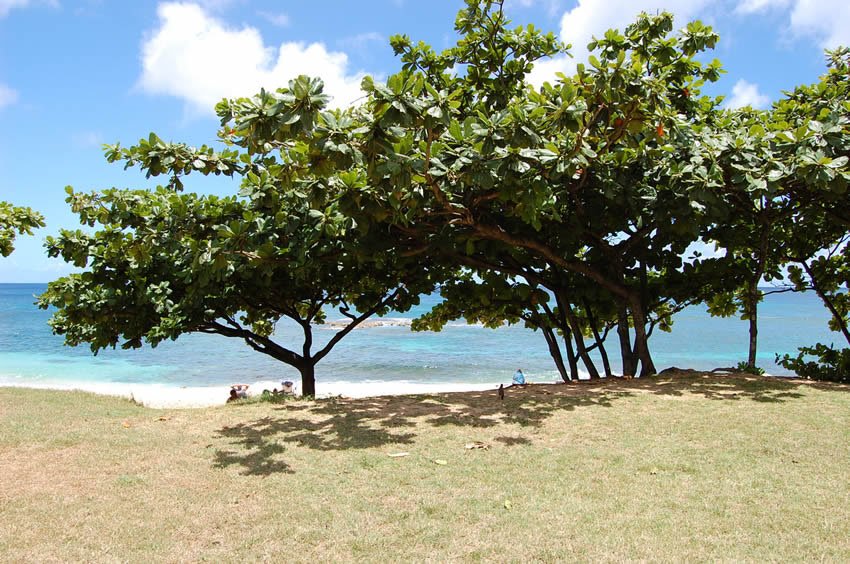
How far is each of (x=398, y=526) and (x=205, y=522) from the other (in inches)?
48.9

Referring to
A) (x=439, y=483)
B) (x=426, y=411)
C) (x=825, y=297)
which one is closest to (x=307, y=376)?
(x=426, y=411)

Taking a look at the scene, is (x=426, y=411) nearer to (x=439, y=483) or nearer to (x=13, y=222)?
(x=439, y=483)

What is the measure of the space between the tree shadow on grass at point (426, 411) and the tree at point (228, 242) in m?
1.87

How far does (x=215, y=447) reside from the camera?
17.7 feet

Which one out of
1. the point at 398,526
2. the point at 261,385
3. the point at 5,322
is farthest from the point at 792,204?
the point at 5,322

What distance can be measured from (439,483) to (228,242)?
3.89 metres

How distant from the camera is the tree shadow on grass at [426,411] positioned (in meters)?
5.44

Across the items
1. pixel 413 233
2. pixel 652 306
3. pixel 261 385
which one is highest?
pixel 413 233

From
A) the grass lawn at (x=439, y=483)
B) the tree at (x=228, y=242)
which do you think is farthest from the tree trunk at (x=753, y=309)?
the tree at (x=228, y=242)

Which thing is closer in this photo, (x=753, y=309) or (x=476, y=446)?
(x=476, y=446)

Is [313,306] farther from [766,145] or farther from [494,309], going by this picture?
[766,145]

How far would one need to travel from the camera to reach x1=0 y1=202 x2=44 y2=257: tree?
8.66 metres

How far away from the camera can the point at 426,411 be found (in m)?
6.88

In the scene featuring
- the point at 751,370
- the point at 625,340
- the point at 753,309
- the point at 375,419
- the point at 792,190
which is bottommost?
the point at 375,419
